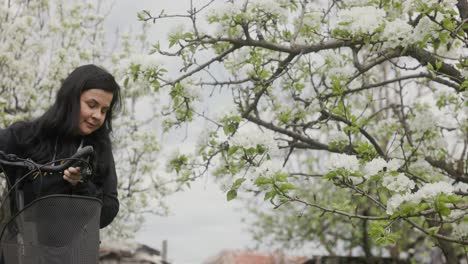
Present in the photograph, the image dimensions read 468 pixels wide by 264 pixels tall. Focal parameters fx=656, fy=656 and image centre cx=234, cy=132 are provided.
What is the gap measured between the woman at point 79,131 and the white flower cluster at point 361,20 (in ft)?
7.71

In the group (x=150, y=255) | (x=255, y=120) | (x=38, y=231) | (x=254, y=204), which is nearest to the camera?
(x=38, y=231)

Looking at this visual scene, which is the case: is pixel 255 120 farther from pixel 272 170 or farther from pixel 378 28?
pixel 272 170

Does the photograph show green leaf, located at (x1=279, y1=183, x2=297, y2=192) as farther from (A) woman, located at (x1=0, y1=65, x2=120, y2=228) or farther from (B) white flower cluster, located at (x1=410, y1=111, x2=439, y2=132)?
(B) white flower cluster, located at (x1=410, y1=111, x2=439, y2=132)

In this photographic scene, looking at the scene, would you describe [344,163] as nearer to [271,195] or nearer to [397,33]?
[271,195]

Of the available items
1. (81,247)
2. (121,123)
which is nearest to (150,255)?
(121,123)

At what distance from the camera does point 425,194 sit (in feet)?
11.8

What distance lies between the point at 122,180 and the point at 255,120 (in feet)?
21.1

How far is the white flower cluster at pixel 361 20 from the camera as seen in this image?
4.80 m

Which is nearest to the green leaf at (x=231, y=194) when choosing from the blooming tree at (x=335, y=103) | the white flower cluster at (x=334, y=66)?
the blooming tree at (x=335, y=103)

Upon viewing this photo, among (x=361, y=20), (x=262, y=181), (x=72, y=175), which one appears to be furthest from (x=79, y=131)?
(x=361, y=20)

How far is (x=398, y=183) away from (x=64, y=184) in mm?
2142

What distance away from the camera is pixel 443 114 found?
22.8ft

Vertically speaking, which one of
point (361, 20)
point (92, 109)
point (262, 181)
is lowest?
point (262, 181)

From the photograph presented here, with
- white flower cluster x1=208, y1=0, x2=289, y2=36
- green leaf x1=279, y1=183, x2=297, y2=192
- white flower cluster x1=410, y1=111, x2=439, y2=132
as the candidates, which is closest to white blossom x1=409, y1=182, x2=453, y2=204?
green leaf x1=279, y1=183, x2=297, y2=192
